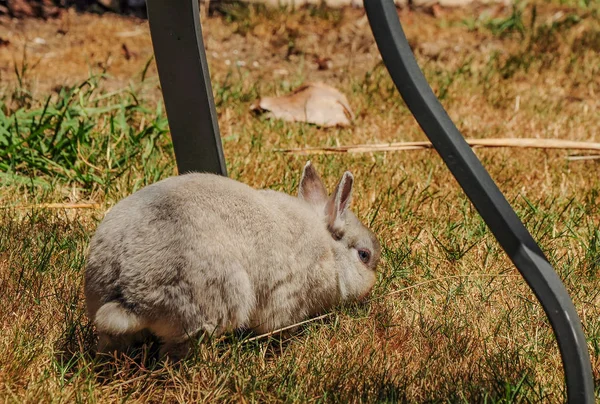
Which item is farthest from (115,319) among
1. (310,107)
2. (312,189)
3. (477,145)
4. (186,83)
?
(310,107)

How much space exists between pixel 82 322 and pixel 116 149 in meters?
1.43

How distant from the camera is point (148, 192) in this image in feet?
8.17

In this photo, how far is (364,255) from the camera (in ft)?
9.95

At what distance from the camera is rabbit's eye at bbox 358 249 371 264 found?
3.03 m

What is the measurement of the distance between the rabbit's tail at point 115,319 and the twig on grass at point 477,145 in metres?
1.78

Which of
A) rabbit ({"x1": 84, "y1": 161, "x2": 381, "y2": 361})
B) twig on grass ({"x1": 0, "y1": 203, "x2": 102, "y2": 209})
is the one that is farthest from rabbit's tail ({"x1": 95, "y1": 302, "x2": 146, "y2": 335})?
twig on grass ({"x1": 0, "y1": 203, "x2": 102, "y2": 209})

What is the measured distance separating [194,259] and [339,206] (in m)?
0.79

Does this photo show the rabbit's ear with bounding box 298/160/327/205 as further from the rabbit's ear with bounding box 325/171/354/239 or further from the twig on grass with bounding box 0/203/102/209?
the twig on grass with bounding box 0/203/102/209

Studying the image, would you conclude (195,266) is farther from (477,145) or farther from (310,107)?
(310,107)

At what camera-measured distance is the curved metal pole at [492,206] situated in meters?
2.01

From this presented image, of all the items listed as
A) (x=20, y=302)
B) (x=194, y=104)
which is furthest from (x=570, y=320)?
(x=20, y=302)

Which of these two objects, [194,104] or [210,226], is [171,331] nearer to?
[210,226]

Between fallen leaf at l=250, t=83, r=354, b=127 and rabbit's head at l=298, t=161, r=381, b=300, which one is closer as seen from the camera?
rabbit's head at l=298, t=161, r=381, b=300

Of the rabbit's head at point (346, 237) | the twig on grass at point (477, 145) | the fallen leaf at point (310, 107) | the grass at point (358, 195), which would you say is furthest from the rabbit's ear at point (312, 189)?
the fallen leaf at point (310, 107)
